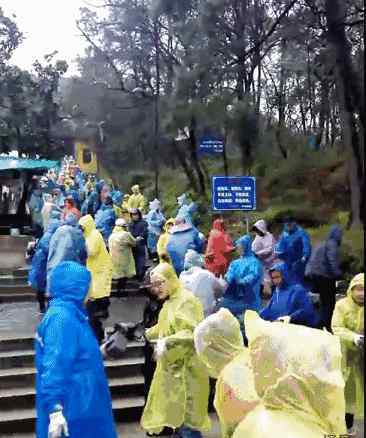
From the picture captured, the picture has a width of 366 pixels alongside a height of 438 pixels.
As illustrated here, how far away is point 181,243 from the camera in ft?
37.6

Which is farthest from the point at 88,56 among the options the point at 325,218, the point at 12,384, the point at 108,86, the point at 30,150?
the point at 12,384

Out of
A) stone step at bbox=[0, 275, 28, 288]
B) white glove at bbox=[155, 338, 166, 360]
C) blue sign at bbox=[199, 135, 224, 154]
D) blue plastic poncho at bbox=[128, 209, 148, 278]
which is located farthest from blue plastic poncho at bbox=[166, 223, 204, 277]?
blue sign at bbox=[199, 135, 224, 154]

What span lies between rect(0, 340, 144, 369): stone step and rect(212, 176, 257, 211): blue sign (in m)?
3.96

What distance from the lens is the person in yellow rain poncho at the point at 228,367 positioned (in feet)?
10.7

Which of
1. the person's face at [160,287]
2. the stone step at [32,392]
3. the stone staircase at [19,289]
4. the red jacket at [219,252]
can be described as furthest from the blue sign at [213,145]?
the person's face at [160,287]

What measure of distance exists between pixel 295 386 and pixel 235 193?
9723 millimetres

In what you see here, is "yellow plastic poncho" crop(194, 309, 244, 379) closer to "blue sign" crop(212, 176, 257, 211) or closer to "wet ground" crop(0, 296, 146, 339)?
"wet ground" crop(0, 296, 146, 339)

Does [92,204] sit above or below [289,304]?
above

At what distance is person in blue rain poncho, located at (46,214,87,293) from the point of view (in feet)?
29.1

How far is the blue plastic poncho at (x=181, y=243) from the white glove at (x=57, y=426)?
22.3ft

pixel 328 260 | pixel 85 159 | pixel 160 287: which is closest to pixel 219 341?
pixel 160 287

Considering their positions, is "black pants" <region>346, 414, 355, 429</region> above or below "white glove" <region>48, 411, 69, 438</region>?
below

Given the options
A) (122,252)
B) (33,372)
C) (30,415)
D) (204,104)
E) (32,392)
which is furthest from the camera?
(204,104)

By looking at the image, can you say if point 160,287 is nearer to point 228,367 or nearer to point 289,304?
point 289,304
